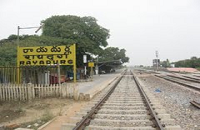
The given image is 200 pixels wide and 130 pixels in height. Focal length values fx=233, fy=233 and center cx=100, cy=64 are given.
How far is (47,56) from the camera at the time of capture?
41.9 ft

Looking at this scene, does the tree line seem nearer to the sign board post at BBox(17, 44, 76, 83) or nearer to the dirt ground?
the sign board post at BBox(17, 44, 76, 83)

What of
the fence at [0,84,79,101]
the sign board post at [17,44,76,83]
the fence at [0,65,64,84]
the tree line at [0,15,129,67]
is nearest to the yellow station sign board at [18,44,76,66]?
the sign board post at [17,44,76,83]

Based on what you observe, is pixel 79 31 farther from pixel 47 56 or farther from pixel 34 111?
pixel 34 111

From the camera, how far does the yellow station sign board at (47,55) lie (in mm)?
12492

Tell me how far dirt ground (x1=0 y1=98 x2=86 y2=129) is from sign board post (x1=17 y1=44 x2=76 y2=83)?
6.83ft

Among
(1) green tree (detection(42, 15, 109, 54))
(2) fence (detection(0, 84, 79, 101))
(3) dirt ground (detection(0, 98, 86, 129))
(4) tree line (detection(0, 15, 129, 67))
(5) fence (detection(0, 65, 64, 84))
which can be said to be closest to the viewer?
(3) dirt ground (detection(0, 98, 86, 129))

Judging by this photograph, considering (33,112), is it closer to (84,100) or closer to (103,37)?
(84,100)

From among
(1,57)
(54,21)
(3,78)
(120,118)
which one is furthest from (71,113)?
(54,21)

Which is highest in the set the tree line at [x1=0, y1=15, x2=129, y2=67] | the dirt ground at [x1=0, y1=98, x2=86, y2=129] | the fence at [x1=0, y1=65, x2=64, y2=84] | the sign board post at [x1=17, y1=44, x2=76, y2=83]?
the tree line at [x1=0, y1=15, x2=129, y2=67]

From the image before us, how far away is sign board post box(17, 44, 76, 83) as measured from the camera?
1248 centimetres

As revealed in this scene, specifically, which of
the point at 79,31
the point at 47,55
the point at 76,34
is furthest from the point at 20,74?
the point at 79,31

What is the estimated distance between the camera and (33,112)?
31.0ft

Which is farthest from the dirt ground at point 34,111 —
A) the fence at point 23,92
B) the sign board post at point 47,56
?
the sign board post at point 47,56

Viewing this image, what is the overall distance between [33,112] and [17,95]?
7.91 feet
